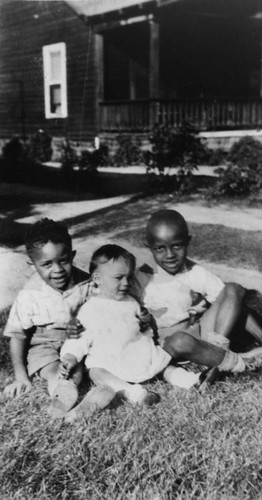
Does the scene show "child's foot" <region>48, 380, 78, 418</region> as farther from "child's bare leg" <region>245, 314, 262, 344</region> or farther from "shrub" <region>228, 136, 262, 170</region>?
"shrub" <region>228, 136, 262, 170</region>

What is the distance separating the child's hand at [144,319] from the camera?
9.20 ft

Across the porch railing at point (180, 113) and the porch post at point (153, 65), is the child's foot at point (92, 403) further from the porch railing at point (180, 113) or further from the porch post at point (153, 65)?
the porch post at point (153, 65)

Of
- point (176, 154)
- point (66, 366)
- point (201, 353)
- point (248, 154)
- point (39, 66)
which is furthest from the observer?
point (39, 66)

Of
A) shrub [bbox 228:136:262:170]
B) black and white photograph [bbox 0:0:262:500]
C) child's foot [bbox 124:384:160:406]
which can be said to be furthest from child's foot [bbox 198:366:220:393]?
shrub [bbox 228:136:262:170]

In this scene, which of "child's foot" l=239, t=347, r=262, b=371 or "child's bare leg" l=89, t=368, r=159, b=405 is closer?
"child's bare leg" l=89, t=368, r=159, b=405

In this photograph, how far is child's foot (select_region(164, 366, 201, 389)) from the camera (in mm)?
2619

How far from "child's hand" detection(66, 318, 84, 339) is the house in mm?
9441

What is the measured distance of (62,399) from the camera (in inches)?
93.5

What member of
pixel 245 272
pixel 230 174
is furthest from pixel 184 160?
pixel 245 272

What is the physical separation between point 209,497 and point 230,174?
5662mm

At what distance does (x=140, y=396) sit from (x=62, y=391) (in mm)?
344

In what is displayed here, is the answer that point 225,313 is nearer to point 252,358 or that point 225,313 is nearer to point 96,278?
point 252,358

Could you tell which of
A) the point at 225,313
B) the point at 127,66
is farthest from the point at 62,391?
the point at 127,66

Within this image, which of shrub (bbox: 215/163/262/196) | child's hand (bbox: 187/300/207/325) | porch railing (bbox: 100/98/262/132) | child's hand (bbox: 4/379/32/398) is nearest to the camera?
child's hand (bbox: 4/379/32/398)
